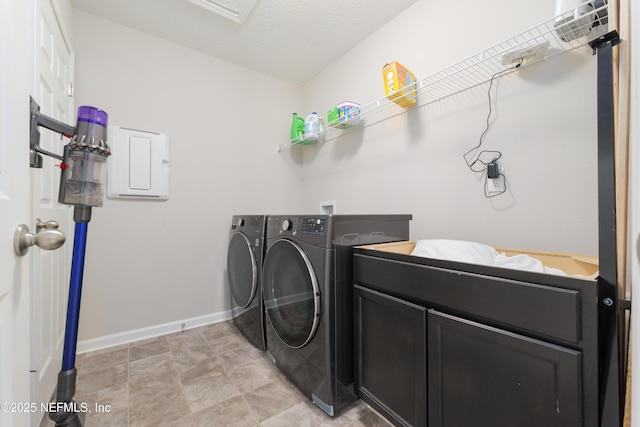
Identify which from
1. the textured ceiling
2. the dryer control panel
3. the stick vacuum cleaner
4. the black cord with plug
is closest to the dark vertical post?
the black cord with plug

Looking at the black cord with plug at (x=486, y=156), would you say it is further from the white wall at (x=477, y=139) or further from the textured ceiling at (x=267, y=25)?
the textured ceiling at (x=267, y=25)

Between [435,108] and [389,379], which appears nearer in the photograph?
[389,379]

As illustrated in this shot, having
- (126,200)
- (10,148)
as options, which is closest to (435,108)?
(10,148)

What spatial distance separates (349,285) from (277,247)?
1.67 feet

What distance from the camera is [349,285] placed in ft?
4.21

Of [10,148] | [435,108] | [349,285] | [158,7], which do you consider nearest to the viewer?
[10,148]

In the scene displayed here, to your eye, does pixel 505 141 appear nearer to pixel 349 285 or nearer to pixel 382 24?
pixel 349 285

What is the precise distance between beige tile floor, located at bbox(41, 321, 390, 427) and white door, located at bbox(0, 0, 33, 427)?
35.8 inches

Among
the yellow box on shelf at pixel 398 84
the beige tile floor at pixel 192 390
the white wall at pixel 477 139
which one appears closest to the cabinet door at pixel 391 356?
the beige tile floor at pixel 192 390

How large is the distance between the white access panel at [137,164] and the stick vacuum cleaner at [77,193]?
1.31 m

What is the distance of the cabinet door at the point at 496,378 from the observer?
67cm

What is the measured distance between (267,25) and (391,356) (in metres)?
2.36

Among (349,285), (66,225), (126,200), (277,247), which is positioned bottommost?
(349,285)

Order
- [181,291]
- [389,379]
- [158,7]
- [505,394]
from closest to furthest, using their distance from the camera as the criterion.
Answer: [505,394] → [389,379] → [158,7] → [181,291]
